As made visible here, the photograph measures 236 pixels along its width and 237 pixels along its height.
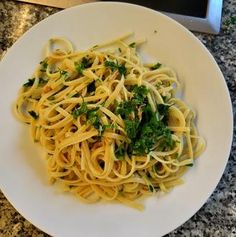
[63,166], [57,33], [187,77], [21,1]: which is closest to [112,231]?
[63,166]

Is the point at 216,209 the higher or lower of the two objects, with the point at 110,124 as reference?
lower

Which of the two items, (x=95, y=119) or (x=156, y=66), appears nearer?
(x=95, y=119)

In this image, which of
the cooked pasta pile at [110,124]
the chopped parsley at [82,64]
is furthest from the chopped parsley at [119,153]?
the chopped parsley at [82,64]

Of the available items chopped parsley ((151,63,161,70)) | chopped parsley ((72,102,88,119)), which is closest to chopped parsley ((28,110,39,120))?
chopped parsley ((72,102,88,119))

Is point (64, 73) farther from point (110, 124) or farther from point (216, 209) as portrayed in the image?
point (216, 209)

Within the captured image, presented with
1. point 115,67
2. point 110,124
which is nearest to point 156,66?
point 115,67

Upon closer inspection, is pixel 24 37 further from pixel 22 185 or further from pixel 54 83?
pixel 22 185

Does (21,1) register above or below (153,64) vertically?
above

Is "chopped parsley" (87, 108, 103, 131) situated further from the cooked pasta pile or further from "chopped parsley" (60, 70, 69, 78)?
"chopped parsley" (60, 70, 69, 78)
